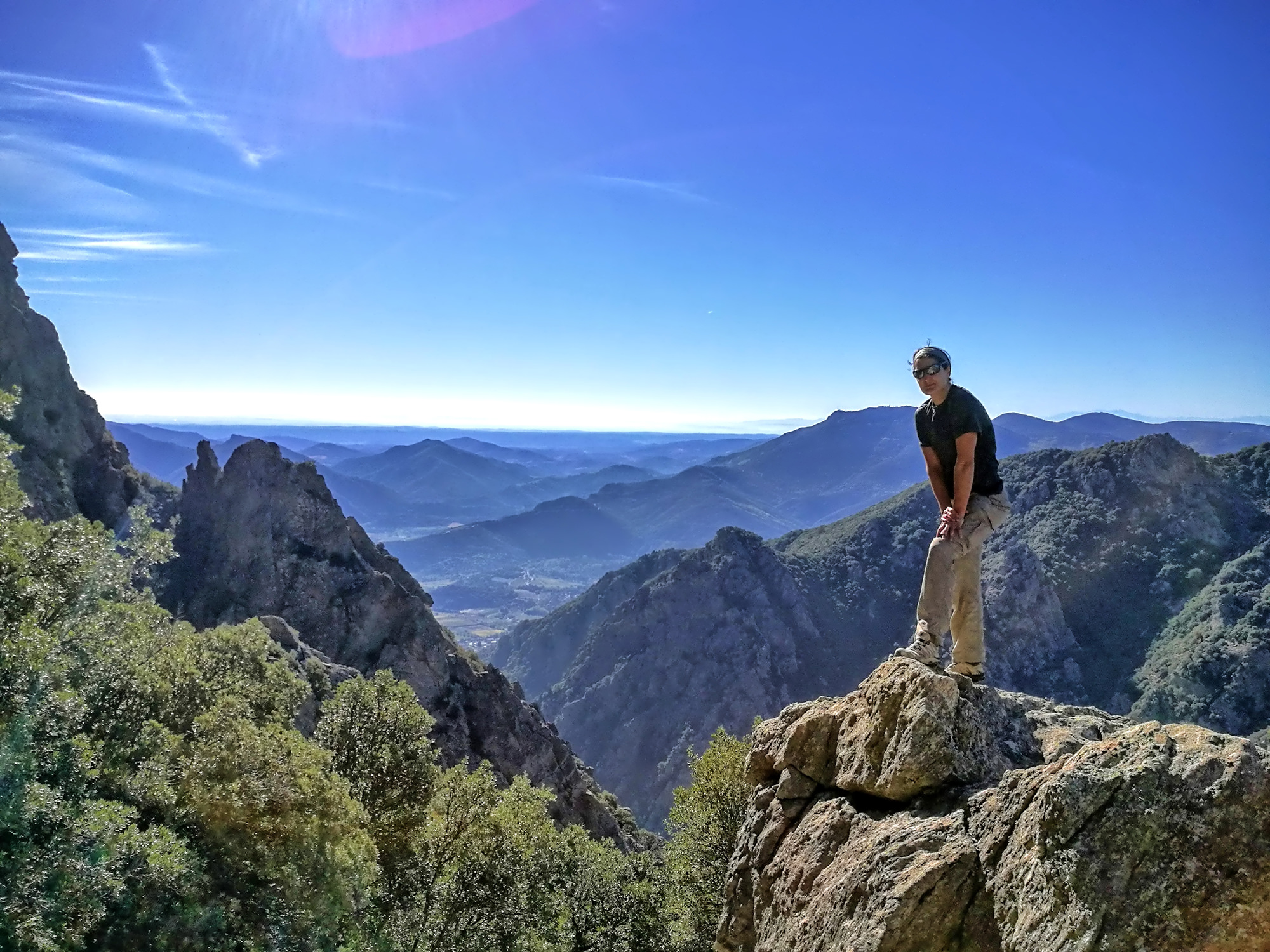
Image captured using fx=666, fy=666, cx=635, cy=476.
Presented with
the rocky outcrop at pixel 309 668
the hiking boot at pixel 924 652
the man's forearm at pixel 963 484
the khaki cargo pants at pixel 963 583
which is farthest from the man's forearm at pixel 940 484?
the rocky outcrop at pixel 309 668

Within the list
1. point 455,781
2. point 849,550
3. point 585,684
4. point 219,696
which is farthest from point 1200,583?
point 219,696

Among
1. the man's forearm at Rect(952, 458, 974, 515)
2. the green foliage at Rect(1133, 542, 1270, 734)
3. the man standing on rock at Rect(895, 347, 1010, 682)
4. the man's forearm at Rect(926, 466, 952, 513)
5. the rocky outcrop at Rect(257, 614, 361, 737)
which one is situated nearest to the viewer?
the man's forearm at Rect(952, 458, 974, 515)

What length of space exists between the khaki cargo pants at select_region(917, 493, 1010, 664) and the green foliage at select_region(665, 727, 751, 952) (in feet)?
46.9

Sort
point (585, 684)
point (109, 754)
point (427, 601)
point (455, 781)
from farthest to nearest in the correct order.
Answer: point (585, 684), point (427, 601), point (455, 781), point (109, 754)

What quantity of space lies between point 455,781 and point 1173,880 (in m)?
20.3

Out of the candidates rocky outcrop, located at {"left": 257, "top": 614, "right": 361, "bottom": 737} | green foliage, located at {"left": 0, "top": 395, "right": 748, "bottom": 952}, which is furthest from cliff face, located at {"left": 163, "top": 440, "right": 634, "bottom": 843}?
green foliage, located at {"left": 0, "top": 395, "right": 748, "bottom": 952}

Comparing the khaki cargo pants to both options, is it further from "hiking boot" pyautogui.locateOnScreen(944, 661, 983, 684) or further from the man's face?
the man's face

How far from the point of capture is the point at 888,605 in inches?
5295

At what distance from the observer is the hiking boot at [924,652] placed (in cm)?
1008

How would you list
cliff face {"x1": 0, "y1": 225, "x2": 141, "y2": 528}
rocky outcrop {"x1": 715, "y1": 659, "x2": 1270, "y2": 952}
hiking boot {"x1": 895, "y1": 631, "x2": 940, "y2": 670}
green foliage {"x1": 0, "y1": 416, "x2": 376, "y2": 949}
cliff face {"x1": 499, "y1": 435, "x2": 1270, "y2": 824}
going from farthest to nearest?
cliff face {"x1": 499, "y1": 435, "x2": 1270, "y2": 824} → cliff face {"x1": 0, "y1": 225, "x2": 141, "y2": 528} → green foliage {"x1": 0, "y1": 416, "x2": 376, "y2": 949} → hiking boot {"x1": 895, "y1": 631, "x2": 940, "y2": 670} → rocky outcrop {"x1": 715, "y1": 659, "x2": 1270, "y2": 952}

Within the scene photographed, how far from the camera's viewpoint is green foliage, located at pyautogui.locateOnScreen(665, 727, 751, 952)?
22.8m

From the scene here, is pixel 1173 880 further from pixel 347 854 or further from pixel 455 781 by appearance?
pixel 455 781

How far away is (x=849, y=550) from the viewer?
151000 mm

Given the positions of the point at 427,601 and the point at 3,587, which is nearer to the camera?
the point at 3,587
